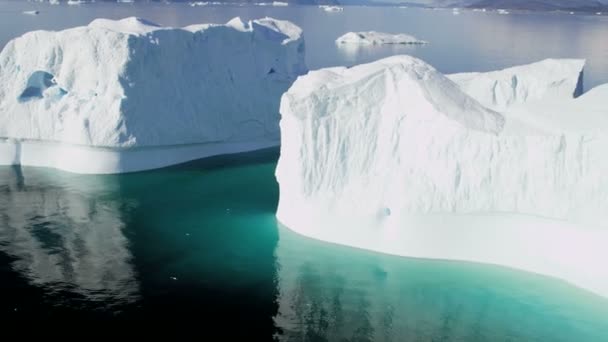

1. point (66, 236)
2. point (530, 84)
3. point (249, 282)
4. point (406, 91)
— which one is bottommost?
point (66, 236)

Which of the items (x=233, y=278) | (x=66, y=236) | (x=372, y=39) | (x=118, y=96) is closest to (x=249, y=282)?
(x=233, y=278)

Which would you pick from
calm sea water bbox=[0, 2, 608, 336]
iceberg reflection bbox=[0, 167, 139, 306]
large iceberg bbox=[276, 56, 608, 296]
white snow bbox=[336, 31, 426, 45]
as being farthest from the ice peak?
white snow bbox=[336, 31, 426, 45]

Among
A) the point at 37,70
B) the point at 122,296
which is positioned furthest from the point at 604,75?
the point at 122,296

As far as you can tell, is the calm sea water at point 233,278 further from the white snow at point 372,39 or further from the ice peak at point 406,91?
the white snow at point 372,39

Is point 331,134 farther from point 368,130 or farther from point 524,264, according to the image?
point 524,264

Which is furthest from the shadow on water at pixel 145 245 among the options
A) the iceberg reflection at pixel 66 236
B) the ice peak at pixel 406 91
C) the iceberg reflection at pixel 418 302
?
the ice peak at pixel 406 91

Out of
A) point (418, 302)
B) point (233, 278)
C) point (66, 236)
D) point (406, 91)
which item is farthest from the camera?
point (66, 236)

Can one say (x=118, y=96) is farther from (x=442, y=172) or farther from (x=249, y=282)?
(x=442, y=172)
